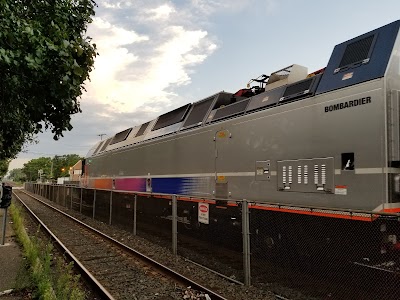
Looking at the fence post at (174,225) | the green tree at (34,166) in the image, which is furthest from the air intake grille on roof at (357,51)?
the green tree at (34,166)

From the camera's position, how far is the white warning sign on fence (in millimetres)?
8719

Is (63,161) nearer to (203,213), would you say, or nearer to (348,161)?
(203,213)

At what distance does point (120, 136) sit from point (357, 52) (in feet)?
47.2

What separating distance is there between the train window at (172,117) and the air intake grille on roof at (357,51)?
21.5 ft

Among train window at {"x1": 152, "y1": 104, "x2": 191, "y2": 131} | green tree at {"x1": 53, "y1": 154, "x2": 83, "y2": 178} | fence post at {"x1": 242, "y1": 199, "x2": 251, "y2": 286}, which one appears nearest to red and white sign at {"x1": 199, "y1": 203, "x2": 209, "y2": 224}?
fence post at {"x1": 242, "y1": 199, "x2": 251, "y2": 286}

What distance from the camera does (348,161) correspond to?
21.1ft

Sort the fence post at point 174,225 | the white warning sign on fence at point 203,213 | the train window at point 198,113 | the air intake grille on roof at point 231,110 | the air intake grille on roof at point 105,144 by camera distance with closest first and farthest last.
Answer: the white warning sign on fence at point 203,213, the air intake grille on roof at point 231,110, the fence post at point 174,225, the train window at point 198,113, the air intake grille on roof at point 105,144

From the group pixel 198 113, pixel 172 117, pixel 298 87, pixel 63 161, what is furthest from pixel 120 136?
pixel 63 161

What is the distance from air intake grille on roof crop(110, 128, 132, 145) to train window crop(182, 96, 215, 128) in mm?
6865

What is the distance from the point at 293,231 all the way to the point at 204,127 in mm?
5025

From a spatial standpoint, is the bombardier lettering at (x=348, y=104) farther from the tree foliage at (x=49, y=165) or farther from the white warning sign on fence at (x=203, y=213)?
the tree foliage at (x=49, y=165)

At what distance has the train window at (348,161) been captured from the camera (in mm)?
6387

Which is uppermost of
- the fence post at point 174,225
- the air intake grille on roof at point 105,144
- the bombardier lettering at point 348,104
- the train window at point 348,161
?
the air intake grille on roof at point 105,144

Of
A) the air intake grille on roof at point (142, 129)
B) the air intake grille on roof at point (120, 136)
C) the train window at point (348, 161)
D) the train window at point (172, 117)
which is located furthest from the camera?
the air intake grille on roof at point (120, 136)
